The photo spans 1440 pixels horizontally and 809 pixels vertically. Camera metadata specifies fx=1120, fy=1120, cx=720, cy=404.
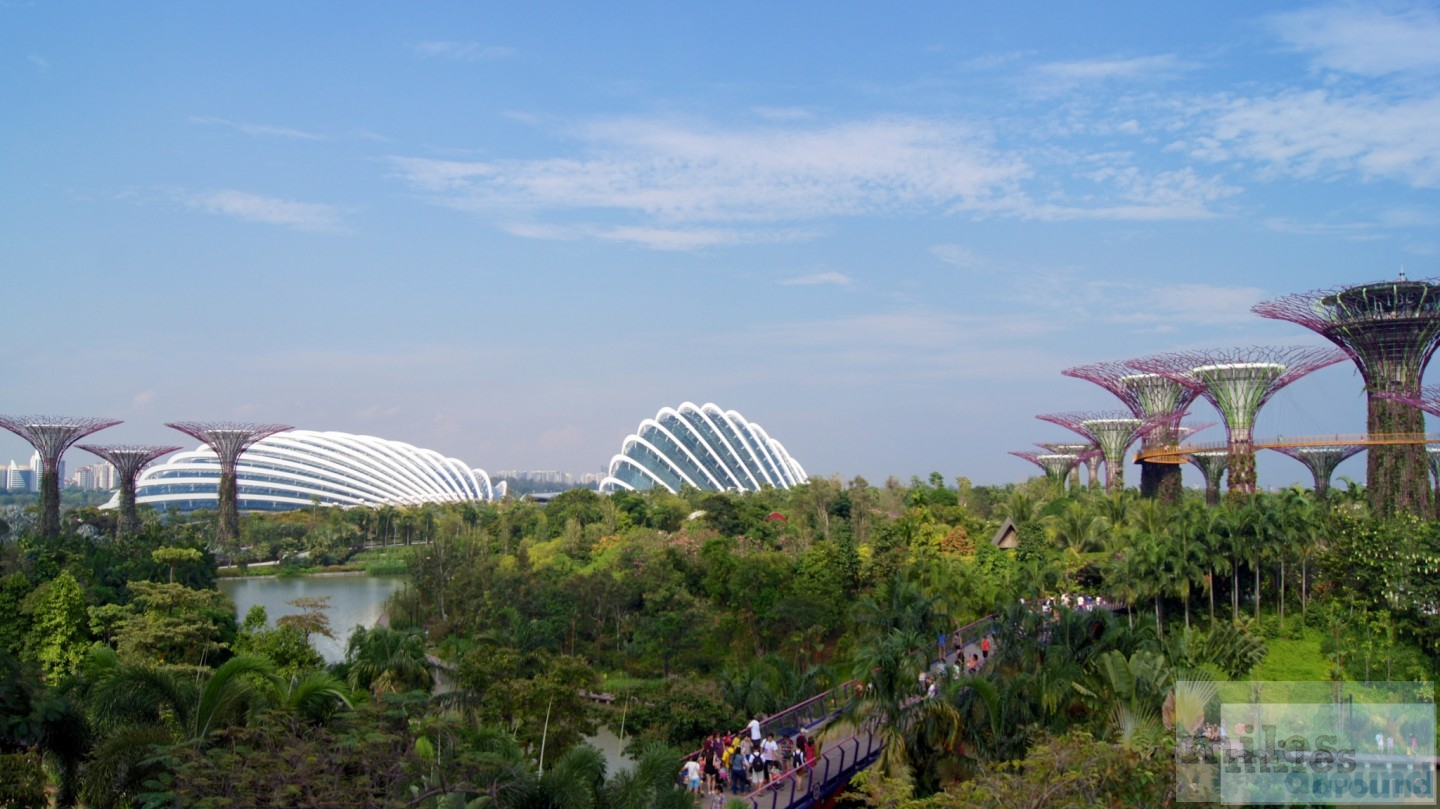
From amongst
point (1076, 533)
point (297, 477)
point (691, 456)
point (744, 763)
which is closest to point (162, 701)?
point (744, 763)

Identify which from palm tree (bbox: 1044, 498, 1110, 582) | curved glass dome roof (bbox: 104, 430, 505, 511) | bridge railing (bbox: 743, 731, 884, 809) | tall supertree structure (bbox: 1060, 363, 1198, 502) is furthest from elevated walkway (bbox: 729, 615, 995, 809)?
curved glass dome roof (bbox: 104, 430, 505, 511)

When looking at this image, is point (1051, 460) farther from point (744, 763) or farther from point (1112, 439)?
point (744, 763)

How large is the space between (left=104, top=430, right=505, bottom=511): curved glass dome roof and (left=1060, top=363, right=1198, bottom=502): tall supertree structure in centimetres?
6557

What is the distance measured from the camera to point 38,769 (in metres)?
12.2

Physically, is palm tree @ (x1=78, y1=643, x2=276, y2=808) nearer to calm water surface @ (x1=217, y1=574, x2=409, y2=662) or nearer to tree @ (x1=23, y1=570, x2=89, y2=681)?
tree @ (x1=23, y1=570, x2=89, y2=681)

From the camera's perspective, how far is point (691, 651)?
29.6 metres

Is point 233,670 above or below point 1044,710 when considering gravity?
above

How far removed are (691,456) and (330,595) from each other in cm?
3916

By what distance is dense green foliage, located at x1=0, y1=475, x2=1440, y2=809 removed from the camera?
11.9 meters

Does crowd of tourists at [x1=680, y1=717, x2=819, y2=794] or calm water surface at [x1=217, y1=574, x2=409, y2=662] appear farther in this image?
calm water surface at [x1=217, y1=574, x2=409, y2=662]

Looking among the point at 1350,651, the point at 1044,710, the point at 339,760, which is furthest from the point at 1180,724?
the point at 339,760

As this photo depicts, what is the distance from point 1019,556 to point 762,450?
2292 inches

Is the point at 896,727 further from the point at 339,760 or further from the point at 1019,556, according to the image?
the point at 1019,556

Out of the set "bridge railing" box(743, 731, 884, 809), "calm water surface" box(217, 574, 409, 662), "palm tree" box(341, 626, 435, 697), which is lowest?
"calm water surface" box(217, 574, 409, 662)
